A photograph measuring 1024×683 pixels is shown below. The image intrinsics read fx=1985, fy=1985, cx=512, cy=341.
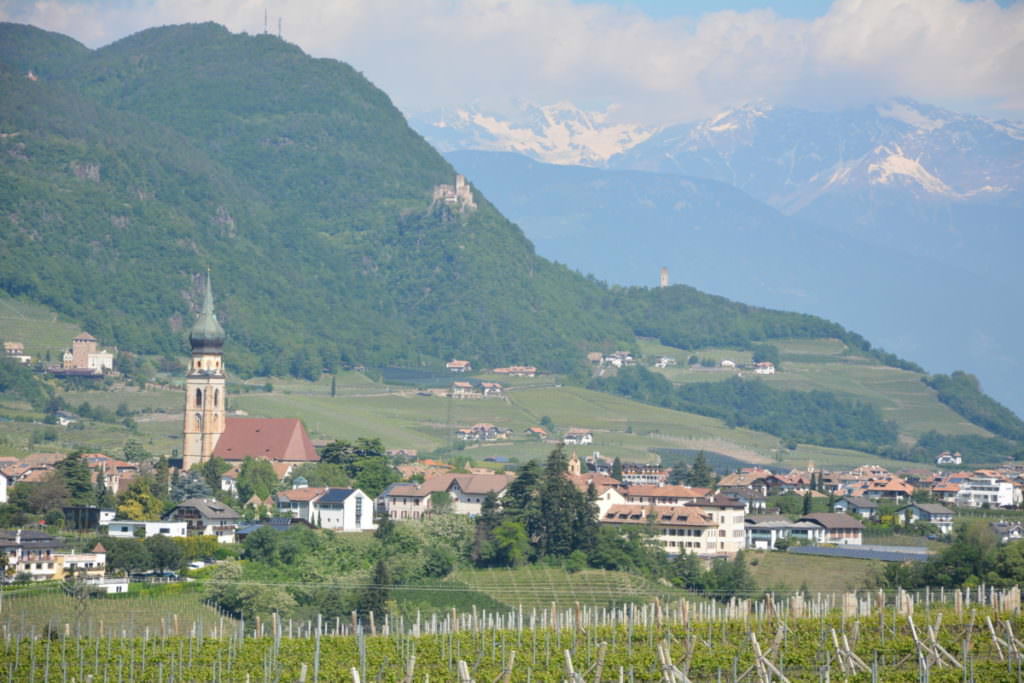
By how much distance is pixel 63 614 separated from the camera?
64625 millimetres

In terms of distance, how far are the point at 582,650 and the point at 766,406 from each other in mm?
135205

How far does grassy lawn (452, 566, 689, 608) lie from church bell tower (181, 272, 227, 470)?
1416 inches

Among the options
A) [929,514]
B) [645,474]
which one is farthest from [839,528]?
[645,474]

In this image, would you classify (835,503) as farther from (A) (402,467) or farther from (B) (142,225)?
(B) (142,225)

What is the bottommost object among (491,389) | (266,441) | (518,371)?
(266,441)

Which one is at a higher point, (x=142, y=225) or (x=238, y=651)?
(x=142, y=225)

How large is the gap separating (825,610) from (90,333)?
108825 millimetres

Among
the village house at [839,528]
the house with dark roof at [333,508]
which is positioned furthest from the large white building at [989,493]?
the house with dark roof at [333,508]

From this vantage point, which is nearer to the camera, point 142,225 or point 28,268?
point 28,268

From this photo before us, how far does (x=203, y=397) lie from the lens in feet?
372

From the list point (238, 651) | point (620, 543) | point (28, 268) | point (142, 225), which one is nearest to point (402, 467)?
point (620, 543)

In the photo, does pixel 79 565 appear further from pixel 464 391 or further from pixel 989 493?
pixel 464 391

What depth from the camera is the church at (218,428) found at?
111562 millimetres

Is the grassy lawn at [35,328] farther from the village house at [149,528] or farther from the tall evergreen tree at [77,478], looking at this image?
the village house at [149,528]
